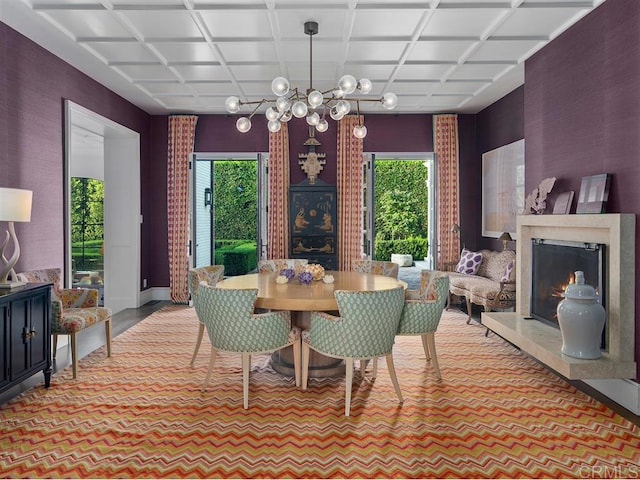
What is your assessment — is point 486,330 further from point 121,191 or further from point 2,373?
point 121,191

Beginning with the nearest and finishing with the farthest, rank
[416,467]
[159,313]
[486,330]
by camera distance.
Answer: [416,467] < [486,330] < [159,313]

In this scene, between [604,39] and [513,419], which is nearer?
[513,419]

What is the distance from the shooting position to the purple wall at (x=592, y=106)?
326cm

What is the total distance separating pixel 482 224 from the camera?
23.5ft

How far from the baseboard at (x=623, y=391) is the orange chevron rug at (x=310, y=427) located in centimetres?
16

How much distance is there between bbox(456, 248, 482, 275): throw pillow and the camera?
648 cm

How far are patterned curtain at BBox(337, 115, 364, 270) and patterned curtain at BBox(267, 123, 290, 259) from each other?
0.81 meters

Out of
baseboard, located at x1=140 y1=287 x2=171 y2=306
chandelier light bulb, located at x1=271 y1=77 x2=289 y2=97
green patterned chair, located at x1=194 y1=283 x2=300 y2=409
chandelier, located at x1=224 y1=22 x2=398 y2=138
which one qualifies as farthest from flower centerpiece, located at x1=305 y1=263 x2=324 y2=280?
baseboard, located at x1=140 y1=287 x2=171 y2=306

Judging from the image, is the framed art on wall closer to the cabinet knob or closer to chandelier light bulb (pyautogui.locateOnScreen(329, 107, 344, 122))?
chandelier light bulb (pyautogui.locateOnScreen(329, 107, 344, 122))

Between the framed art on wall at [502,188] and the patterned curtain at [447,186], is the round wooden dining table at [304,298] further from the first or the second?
the patterned curtain at [447,186]

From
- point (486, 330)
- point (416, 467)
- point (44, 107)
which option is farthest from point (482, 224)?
point (44, 107)

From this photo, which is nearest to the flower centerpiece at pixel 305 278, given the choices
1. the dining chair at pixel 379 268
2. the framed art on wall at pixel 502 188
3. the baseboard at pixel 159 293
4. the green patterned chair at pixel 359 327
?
the green patterned chair at pixel 359 327

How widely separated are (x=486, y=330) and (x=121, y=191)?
5339 millimetres

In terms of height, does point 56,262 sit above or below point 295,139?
below
